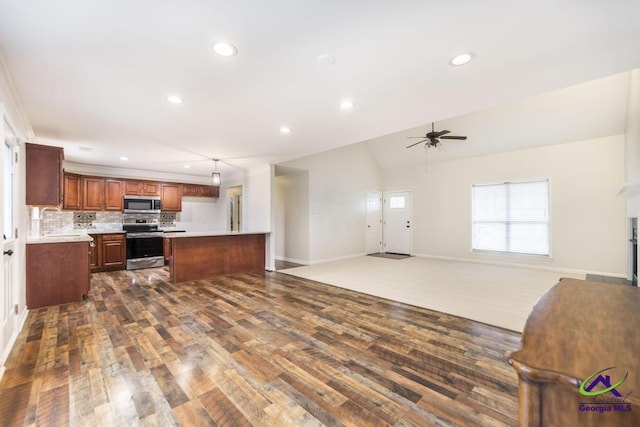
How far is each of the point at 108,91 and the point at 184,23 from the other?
4.86 ft

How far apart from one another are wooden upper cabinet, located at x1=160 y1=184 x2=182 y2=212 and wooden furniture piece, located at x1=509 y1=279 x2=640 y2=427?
765cm

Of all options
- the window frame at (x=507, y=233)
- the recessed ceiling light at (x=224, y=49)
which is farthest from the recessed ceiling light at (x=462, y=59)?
the window frame at (x=507, y=233)

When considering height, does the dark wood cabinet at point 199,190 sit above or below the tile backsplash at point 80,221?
above

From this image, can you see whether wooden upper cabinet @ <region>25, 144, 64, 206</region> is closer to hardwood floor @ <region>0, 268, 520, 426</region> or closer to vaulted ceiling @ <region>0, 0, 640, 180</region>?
vaulted ceiling @ <region>0, 0, 640, 180</region>

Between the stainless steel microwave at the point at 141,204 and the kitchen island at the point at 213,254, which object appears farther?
the stainless steel microwave at the point at 141,204

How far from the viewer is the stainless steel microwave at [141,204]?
6270 mm

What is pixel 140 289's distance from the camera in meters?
4.37

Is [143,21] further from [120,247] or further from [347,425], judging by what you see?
[120,247]

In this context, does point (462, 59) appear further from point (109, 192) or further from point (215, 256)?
point (109, 192)

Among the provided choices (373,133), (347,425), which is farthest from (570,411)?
(373,133)

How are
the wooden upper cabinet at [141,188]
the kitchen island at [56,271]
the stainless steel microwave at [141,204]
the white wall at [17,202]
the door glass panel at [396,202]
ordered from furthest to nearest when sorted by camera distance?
1. the door glass panel at [396,202]
2. the wooden upper cabinet at [141,188]
3. the stainless steel microwave at [141,204]
4. the kitchen island at [56,271]
5. the white wall at [17,202]

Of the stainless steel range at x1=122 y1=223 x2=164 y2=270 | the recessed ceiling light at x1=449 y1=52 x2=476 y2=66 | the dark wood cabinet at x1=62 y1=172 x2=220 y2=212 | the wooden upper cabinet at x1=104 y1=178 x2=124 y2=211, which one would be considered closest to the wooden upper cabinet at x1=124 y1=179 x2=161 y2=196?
the dark wood cabinet at x1=62 y1=172 x2=220 y2=212

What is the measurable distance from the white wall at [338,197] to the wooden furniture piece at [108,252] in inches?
156

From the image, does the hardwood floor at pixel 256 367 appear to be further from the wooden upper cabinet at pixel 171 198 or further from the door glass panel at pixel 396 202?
the door glass panel at pixel 396 202
